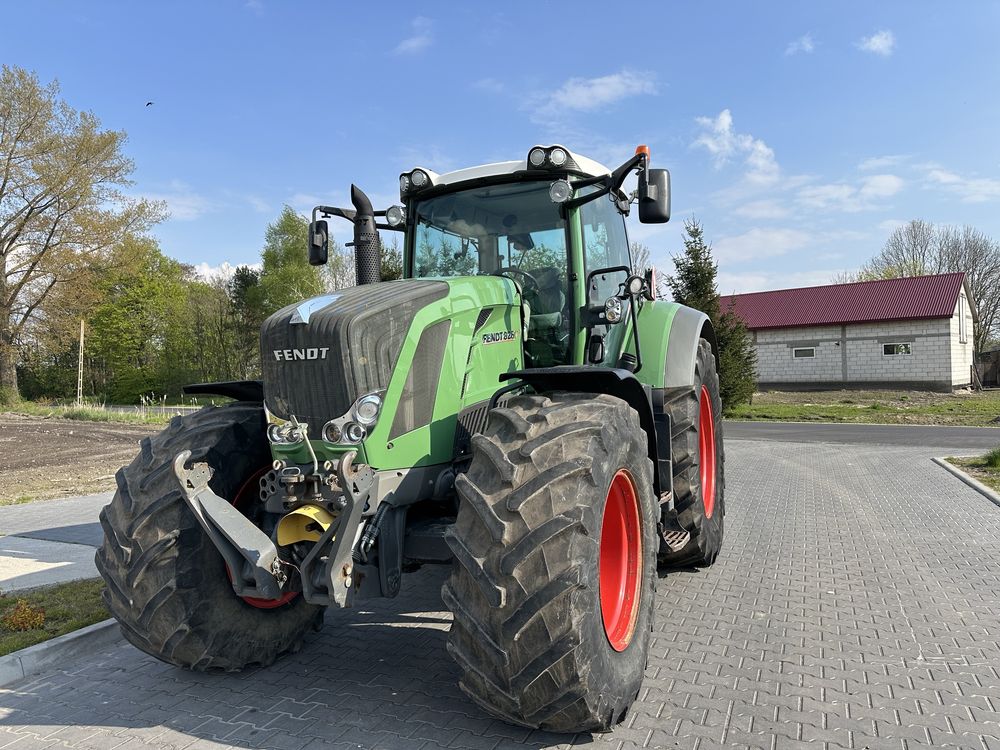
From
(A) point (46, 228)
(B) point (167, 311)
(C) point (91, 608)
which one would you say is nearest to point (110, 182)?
(A) point (46, 228)

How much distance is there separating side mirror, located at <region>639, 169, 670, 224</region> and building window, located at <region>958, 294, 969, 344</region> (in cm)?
3191

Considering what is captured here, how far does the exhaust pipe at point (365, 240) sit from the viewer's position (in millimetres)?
4727

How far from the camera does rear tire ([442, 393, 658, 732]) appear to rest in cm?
256

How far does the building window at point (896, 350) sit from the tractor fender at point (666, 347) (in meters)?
28.8

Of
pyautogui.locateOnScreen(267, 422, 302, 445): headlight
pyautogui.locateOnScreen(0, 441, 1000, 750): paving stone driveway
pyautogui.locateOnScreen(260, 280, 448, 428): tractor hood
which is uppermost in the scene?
pyautogui.locateOnScreen(260, 280, 448, 428): tractor hood

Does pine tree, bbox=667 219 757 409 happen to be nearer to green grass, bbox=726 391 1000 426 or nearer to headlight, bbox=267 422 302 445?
green grass, bbox=726 391 1000 426

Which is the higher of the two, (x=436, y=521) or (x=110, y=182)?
(x=110, y=182)

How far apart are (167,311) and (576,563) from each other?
45659mm

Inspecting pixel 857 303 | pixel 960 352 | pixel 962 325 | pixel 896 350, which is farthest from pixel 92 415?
pixel 962 325

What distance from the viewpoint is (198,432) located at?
11.6 ft

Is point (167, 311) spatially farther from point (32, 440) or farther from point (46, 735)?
point (46, 735)

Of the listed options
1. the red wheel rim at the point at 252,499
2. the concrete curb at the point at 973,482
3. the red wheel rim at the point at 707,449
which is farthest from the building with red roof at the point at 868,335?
the red wheel rim at the point at 252,499

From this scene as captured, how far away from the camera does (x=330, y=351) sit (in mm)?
3033

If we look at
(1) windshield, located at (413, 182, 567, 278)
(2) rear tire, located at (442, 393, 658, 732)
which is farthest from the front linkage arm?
(1) windshield, located at (413, 182, 567, 278)
